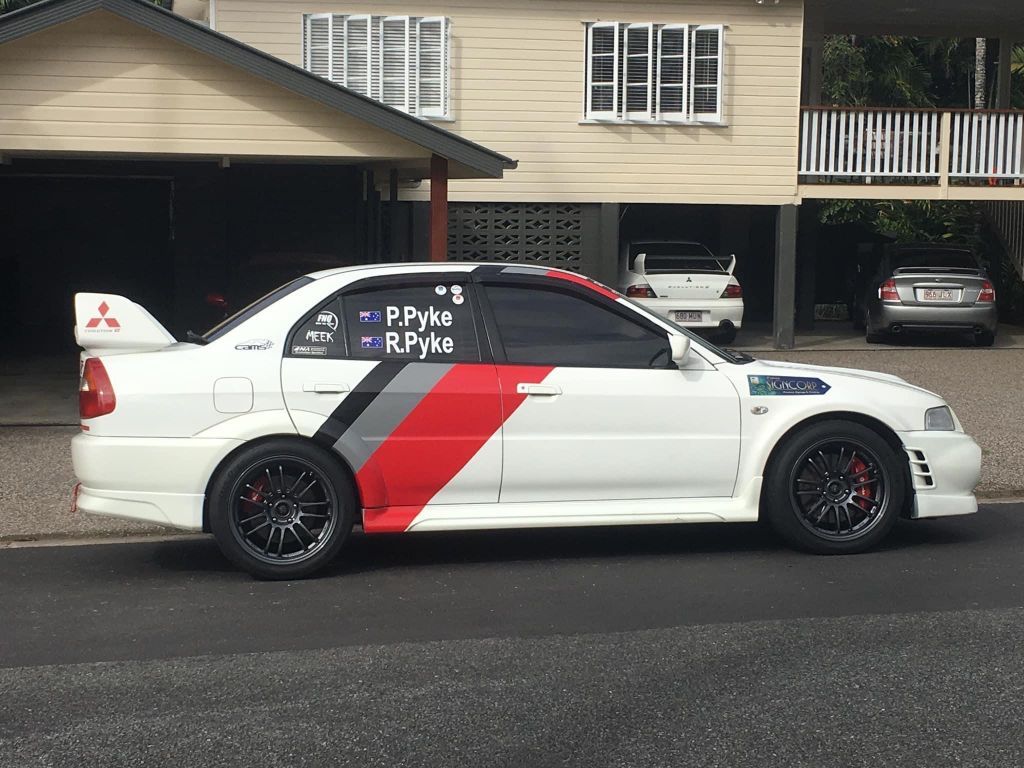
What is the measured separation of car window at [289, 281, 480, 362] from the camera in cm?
701

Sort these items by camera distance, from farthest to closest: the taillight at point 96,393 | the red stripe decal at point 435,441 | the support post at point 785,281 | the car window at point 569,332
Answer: the support post at point 785,281
the car window at point 569,332
the red stripe decal at point 435,441
the taillight at point 96,393

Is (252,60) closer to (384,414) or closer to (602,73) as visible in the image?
(384,414)

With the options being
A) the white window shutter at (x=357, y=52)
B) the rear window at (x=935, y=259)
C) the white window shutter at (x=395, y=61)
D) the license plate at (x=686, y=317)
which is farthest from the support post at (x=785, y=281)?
the white window shutter at (x=357, y=52)

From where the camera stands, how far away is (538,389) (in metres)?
6.98

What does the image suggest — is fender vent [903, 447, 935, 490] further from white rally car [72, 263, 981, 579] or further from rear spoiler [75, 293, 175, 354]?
rear spoiler [75, 293, 175, 354]

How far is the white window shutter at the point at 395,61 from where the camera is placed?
18.4 m

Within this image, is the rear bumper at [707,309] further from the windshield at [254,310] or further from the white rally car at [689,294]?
the windshield at [254,310]

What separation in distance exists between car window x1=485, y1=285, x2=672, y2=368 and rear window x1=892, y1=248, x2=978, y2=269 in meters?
12.5

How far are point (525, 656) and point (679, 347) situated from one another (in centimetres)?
211

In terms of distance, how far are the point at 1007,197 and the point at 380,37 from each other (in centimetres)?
912

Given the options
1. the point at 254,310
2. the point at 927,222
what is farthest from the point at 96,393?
the point at 927,222

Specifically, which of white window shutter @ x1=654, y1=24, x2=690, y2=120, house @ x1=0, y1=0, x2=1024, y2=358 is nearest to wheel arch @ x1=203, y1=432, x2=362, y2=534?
house @ x1=0, y1=0, x2=1024, y2=358

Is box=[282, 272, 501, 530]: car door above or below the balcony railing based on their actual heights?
below

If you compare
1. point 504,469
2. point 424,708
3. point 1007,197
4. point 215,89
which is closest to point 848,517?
point 504,469
